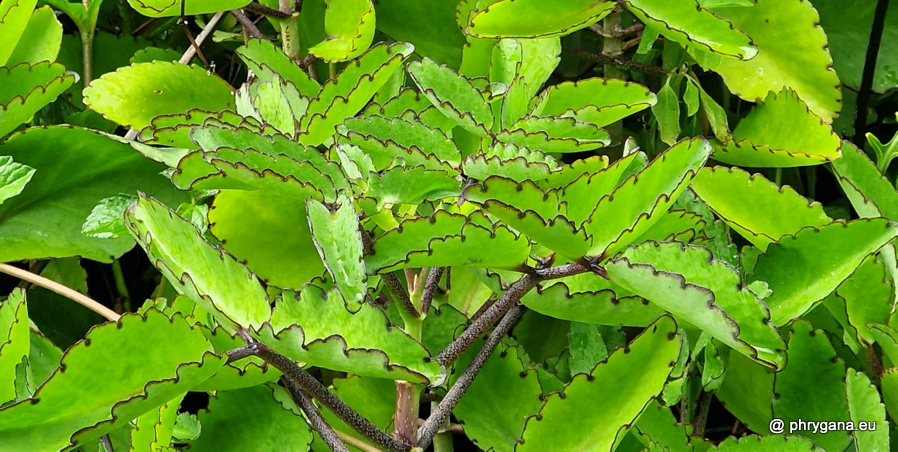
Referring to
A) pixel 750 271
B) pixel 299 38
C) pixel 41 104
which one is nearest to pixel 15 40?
pixel 41 104

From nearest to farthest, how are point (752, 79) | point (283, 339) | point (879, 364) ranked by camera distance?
point (283, 339) → point (879, 364) → point (752, 79)

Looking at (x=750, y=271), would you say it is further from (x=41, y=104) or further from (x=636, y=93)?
(x=41, y=104)

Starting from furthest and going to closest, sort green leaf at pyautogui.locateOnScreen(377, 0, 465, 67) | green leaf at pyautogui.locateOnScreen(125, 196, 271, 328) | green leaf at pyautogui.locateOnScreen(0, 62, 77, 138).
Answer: green leaf at pyautogui.locateOnScreen(377, 0, 465, 67)
green leaf at pyautogui.locateOnScreen(0, 62, 77, 138)
green leaf at pyautogui.locateOnScreen(125, 196, 271, 328)

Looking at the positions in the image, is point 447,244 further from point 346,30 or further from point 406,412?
point 346,30

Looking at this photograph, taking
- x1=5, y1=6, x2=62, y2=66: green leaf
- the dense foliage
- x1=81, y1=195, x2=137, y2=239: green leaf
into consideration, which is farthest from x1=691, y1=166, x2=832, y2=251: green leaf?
x1=5, y1=6, x2=62, y2=66: green leaf

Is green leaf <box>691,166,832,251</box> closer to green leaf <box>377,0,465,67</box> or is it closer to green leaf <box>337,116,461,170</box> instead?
green leaf <box>337,116,461,170</box>

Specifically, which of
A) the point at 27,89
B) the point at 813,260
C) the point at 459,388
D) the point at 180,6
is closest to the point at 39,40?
the point at 27,89
